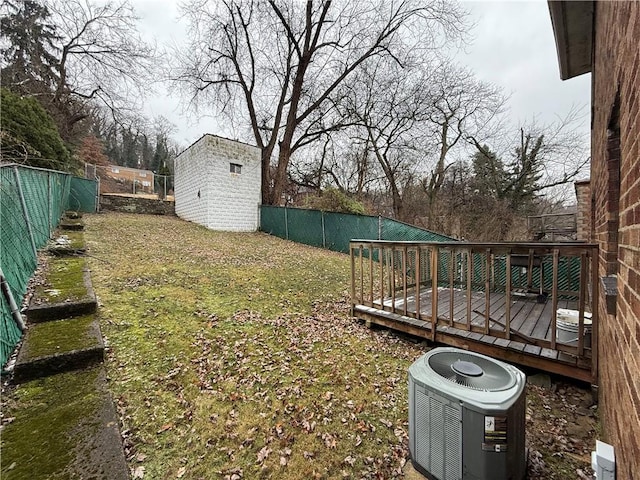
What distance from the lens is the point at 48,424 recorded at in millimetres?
1904

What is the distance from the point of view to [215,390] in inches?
103

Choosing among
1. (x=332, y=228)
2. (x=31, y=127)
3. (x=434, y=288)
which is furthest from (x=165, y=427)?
(x=31, y=127)

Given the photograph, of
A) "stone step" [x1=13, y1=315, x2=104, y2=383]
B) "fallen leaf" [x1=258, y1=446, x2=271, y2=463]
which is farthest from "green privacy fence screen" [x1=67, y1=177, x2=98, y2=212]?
"fallen leaf" [x1=258, y1=446, x2=271, y2=463]

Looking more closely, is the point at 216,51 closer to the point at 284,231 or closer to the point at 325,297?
the point at 284,231

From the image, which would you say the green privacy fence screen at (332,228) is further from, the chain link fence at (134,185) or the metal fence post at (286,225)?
the chain link fence at (134,185)

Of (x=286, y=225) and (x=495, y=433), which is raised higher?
(x=286, y=225)

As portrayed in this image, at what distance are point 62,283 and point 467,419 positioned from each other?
15.6ft

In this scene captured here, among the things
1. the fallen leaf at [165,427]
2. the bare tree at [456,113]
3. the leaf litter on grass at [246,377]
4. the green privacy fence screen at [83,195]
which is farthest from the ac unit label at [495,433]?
the green privacy fence screen at [83,195]

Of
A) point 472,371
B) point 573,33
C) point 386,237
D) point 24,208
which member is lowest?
point 472,371

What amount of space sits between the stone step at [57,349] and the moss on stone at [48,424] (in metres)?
Answer: 0.09

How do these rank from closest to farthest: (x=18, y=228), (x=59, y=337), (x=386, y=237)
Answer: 1. (x=59, y=337)
2. (x=18, y=228)
3. (x=386, y=237)

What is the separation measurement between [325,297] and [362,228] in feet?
14.5

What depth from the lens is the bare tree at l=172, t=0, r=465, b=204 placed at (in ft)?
41.5

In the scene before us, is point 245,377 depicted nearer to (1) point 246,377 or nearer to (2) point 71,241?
(1) point 246,377
